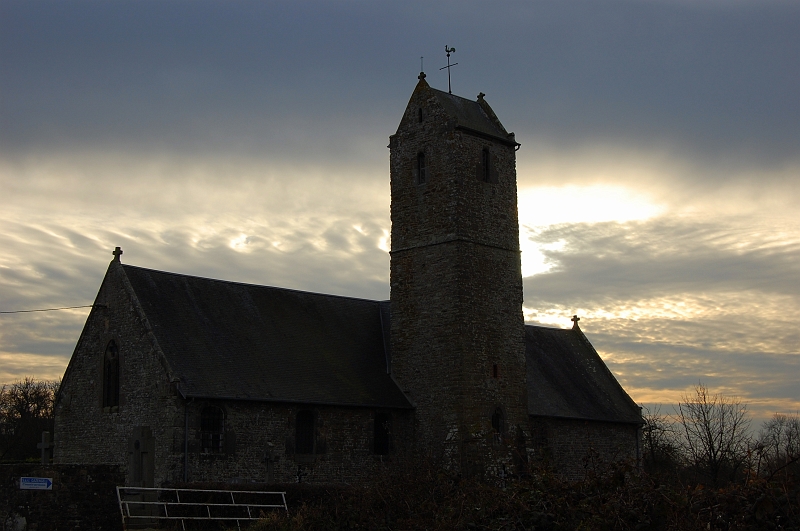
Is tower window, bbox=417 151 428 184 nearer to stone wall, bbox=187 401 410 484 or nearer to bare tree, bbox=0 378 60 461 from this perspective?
stone wall, bbox=187 401 410 484

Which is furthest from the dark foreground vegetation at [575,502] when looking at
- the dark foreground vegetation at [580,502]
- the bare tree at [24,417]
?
the bare tree at [24,417]

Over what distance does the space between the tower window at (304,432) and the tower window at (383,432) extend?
267 cm

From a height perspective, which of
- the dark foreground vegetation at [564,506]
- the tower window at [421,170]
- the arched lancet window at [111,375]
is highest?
the tower window at [421,170]

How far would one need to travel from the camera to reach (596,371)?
41406 millimetres

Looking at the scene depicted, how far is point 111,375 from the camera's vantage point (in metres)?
29.9

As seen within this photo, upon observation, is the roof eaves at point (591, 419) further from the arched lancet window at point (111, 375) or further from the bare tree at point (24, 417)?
the bare tree at point (24, 417)

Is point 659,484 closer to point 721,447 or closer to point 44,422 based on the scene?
point 721,447

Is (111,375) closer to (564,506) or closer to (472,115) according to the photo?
(472,115)

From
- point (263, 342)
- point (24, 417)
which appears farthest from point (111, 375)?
point (24, 417)

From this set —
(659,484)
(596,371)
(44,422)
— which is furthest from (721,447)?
(44,422)

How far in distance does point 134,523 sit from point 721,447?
80.8ft

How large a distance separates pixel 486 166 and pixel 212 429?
13.7 meters

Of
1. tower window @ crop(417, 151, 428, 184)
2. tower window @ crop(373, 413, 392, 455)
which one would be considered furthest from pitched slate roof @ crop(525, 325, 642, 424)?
tower window @ crop(417, 151, 428, 184)

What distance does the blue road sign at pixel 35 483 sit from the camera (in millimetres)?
21250
